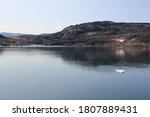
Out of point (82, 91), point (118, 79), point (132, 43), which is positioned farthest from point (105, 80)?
point (132, 43)

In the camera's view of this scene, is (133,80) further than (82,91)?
Yes

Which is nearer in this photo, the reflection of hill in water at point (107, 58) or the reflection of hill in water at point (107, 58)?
the reflection of hill in water at point (107, 58)

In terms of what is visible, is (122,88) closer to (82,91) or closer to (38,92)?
(82,91)

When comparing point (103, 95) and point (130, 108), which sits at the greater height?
point (130, 108)

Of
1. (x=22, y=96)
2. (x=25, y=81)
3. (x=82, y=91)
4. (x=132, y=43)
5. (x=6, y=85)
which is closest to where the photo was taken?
(x=22, y=96)

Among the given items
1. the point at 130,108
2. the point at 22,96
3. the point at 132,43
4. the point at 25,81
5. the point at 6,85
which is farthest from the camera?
the point at 132,43

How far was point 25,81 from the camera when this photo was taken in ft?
165

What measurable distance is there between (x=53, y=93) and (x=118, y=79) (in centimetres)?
1699

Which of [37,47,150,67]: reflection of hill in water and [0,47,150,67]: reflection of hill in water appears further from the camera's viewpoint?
[37,47,150,67]: reflection of hill in water

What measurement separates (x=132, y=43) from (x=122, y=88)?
15788cm

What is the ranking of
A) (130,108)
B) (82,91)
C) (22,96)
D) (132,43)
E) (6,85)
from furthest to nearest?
(132,43) < (6,85) < (82,91) < (22,96) < (130,108)

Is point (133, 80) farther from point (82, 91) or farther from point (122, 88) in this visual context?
point (82, 91)

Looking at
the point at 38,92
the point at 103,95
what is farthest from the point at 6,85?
the point at 103,95

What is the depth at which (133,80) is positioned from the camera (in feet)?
169
